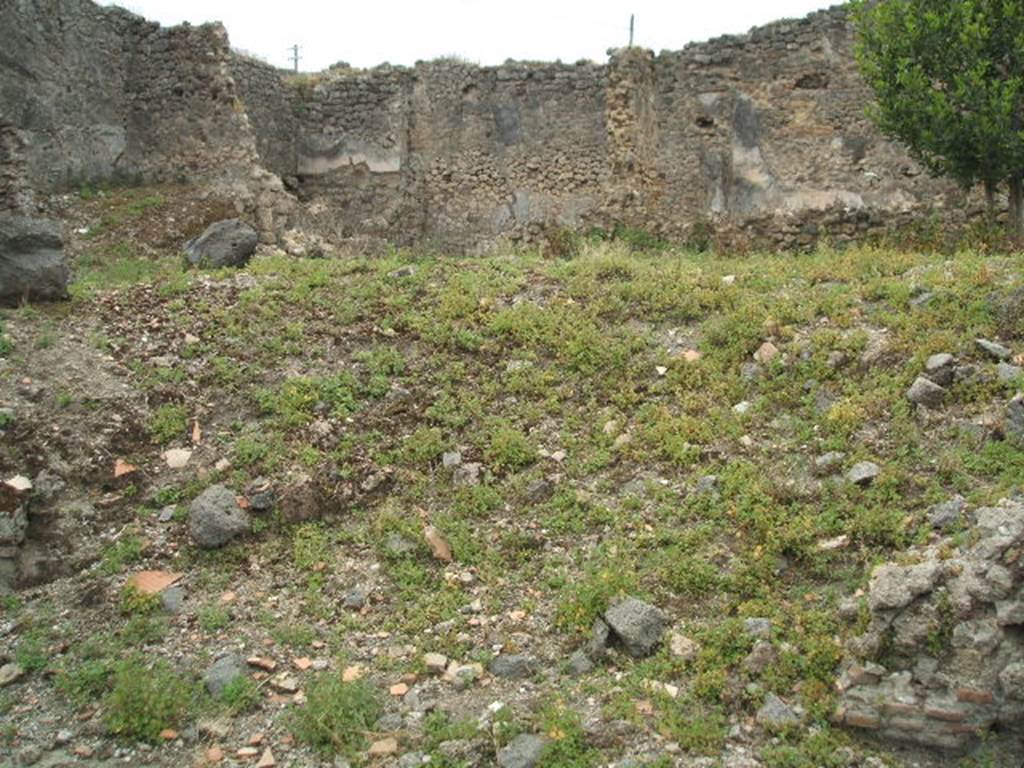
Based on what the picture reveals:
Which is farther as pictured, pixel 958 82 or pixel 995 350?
pixel 958 82

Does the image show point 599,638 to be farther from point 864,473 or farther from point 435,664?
point 864,473

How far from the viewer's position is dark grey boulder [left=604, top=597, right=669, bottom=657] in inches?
215

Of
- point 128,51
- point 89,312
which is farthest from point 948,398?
point 128,51

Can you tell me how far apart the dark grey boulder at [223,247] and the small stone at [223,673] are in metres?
6.07

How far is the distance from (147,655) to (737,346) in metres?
5.01

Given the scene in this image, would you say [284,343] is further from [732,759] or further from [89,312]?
[732,759]

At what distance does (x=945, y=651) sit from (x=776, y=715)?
35.5 inches

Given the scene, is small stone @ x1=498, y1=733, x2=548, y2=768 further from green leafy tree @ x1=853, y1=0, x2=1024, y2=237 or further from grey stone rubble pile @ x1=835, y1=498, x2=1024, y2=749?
green leafy tree @ x1=853, y1=0, x2=1024, y2=237

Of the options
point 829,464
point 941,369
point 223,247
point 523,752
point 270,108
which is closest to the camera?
point 523,752

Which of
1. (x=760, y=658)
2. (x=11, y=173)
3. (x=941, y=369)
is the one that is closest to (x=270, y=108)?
(x=11, y=173)

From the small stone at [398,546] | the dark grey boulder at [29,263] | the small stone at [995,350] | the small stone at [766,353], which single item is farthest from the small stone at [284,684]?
the small stone at [995,350]

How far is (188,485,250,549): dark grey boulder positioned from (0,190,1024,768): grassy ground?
126 millimetres

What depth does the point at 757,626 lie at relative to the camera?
17.8 ft

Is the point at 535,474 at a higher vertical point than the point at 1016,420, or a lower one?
lower
